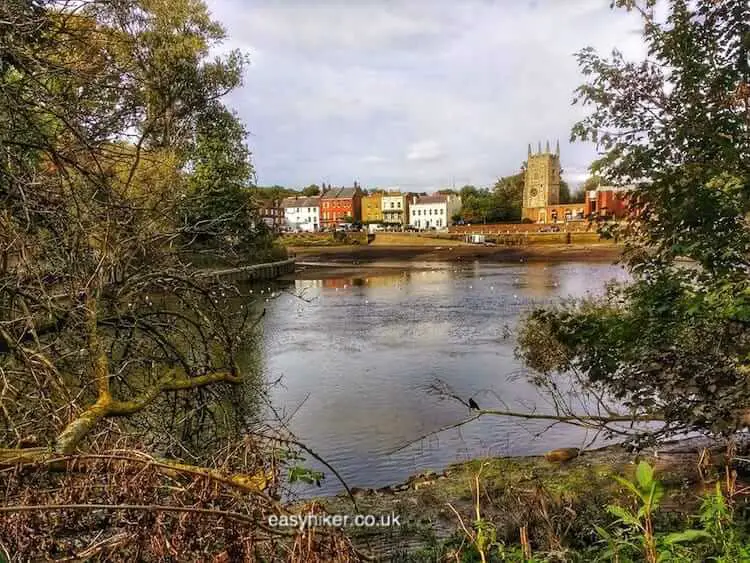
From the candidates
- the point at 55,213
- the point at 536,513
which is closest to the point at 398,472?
the point at 536,513

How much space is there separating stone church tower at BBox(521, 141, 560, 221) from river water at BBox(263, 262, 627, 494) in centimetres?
6980

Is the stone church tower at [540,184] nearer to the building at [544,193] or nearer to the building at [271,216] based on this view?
the building at [544,193]

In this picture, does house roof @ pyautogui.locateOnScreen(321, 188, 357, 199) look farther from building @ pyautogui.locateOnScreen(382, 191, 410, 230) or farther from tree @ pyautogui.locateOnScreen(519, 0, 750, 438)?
tree @ pyautogui.locateOnScreen(519, 0, 750, 438)

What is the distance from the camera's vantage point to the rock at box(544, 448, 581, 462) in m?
8.56

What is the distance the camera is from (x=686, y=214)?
4594 mm

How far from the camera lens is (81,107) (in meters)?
3.60

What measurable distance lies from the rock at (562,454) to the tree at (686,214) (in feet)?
10.5

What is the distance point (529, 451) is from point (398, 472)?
2.21 meters

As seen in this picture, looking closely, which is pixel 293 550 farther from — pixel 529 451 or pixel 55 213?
pixel 529 451

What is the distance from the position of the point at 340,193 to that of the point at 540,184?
121 feet

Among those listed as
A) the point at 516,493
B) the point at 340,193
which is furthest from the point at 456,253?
the point at 516,493

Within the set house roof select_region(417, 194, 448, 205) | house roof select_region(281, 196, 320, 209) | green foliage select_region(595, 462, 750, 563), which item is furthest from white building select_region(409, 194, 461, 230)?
green foliage select_region(595, 462, 750, 563)

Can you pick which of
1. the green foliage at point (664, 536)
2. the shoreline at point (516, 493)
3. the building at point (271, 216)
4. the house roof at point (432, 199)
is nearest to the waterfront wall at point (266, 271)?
the building at point (271, 216)

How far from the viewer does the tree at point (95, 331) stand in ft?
6.51
